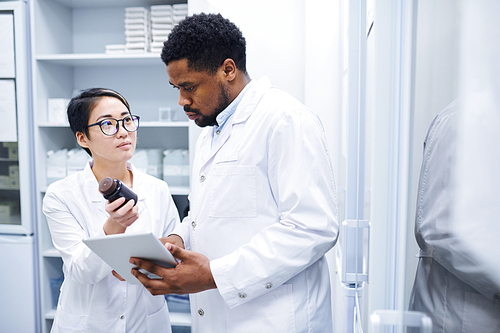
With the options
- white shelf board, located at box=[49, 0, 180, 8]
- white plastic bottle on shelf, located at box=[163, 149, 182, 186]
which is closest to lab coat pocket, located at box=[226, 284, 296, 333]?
white plastic bottle on shelf, located at box=[163, 149, 182, 186]

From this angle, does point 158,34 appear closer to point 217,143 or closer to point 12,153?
point 12,153

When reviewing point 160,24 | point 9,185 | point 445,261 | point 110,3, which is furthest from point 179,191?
point 445,261

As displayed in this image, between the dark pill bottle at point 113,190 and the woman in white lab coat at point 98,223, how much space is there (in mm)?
165

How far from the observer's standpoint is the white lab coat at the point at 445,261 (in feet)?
1.32

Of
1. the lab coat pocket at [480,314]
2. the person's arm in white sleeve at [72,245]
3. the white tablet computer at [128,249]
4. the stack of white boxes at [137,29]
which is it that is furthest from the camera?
the stack of white boxes at [137,29]

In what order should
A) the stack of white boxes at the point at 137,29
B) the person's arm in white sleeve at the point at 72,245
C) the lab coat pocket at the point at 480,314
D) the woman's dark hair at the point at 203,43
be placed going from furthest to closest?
the stack of white boxes at the point at 137,29 → the person's arm in white sleeve at the point at 72,245 → the woman's dark hair at the point at 203,43 → the lab coat pocket at the point at 480,314

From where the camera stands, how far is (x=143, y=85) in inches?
107

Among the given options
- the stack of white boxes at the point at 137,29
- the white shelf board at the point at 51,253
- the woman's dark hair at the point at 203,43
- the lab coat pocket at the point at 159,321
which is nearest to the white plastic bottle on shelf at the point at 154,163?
the stack of white boxes at the point at 137,29

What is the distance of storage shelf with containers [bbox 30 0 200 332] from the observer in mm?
2354

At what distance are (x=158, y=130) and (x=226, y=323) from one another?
186 cm

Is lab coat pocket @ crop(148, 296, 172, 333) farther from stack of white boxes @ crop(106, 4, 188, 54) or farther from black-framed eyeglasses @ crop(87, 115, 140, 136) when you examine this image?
stack of white boxes @ crop(106, 4, 188, 54)

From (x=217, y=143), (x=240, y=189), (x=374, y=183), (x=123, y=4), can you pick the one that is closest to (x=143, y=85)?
(x=123, y=4)

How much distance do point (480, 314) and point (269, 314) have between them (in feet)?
2.44

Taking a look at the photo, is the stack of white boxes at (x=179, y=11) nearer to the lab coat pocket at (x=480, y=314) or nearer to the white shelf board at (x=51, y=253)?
the white shelf board at (x=51, y=253)
